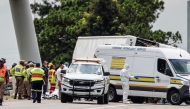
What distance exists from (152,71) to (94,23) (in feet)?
91.4

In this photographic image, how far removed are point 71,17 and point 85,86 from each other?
3742 cm

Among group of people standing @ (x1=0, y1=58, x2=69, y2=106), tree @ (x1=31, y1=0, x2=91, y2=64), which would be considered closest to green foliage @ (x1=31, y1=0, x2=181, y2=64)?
tree @ (x1=31, y1=0, x2=91, y2=64)

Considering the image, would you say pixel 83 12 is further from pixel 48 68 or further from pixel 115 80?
pixel 115 80

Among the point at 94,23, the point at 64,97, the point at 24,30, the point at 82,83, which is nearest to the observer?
the point at 82,83

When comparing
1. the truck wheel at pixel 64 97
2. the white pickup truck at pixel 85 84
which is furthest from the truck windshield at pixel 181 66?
the truck wheel at pixel 64 97

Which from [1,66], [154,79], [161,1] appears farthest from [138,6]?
[1,66]

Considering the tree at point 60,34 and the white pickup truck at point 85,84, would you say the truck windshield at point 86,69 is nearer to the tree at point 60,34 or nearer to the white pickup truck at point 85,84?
the white pickup truck at point 85,84

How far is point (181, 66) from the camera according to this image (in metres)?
30.6

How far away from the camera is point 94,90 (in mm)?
27297

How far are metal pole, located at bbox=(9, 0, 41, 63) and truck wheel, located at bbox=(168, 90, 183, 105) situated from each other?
15.9m

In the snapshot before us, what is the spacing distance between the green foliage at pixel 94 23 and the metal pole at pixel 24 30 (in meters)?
13.9

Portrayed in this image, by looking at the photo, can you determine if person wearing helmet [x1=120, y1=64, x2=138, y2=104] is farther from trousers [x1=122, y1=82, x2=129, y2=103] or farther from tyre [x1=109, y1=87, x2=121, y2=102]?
tyre [x1=109, y1=87, x2=121, y2=102]

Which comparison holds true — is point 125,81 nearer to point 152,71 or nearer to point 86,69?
point 152,71

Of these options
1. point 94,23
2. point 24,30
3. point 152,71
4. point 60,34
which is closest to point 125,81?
point 152,71
